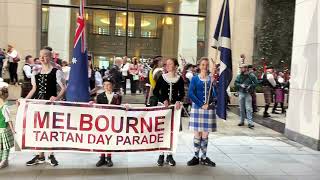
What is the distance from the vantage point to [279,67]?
20375mm

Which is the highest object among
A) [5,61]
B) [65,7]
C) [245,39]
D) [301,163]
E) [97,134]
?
[65,7]

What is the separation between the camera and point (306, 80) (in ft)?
31.7

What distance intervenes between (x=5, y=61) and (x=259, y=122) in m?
9.83

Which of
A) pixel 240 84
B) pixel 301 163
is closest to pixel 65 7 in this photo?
pixel 240 84

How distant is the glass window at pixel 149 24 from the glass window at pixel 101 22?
5.25 ft

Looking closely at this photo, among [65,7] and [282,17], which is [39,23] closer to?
[65,7]

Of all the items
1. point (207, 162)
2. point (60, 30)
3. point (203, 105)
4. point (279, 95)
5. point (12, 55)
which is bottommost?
point (207, 162)

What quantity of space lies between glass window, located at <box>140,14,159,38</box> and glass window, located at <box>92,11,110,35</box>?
1599 millimetres

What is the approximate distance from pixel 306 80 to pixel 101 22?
12128mm

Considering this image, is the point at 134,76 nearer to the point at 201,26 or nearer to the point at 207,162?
the point at 201,26

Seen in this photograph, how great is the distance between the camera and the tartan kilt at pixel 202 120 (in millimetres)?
7254

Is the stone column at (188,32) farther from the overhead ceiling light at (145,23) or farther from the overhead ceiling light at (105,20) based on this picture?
the overhead ceiling light at (105,20)

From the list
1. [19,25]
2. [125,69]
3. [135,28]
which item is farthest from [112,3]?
[19,25]

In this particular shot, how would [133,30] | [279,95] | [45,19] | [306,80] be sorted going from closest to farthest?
[306,80] < [279,95] < [45,19] < [133,30]
